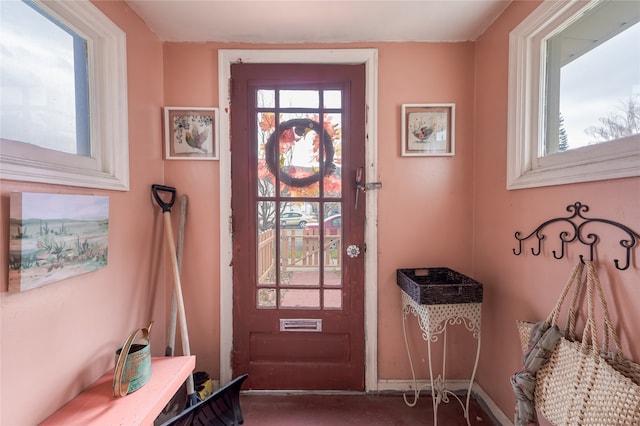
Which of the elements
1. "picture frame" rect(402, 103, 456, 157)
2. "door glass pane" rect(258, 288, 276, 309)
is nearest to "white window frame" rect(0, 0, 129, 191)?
"door glass pane" rect(258, 288, 276, 309)

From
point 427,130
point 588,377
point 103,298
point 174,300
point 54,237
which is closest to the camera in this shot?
point 588,377

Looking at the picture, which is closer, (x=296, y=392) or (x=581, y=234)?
(x=581, y=234)

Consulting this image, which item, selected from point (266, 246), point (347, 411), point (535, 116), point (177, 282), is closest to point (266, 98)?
point (266, 246)

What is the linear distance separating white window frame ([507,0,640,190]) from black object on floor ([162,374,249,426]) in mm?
1849

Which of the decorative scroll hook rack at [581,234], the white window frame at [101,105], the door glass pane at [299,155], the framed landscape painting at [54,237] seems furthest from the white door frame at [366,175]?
the decorative scroll hook rack at [581,234]

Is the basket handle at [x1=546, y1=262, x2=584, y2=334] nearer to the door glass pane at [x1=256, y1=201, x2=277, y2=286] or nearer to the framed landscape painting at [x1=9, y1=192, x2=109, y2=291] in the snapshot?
the door glass pane at [x1=256, y1=201, x2=277, y2=286]

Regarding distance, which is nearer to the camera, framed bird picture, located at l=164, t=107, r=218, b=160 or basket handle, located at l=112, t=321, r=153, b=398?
basket handle, located at l=112, t=321, r=153, b=398

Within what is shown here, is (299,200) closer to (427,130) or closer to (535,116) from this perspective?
(427,130)

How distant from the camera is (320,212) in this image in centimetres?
162

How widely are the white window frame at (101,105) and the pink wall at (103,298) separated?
53 mm

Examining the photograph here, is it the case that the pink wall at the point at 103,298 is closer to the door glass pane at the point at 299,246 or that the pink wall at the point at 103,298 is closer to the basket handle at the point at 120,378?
the basket handle at the point at 120,378

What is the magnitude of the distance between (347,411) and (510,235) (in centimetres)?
138

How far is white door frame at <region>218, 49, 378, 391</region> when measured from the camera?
1573 millimetres

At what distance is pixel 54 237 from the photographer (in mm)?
908
